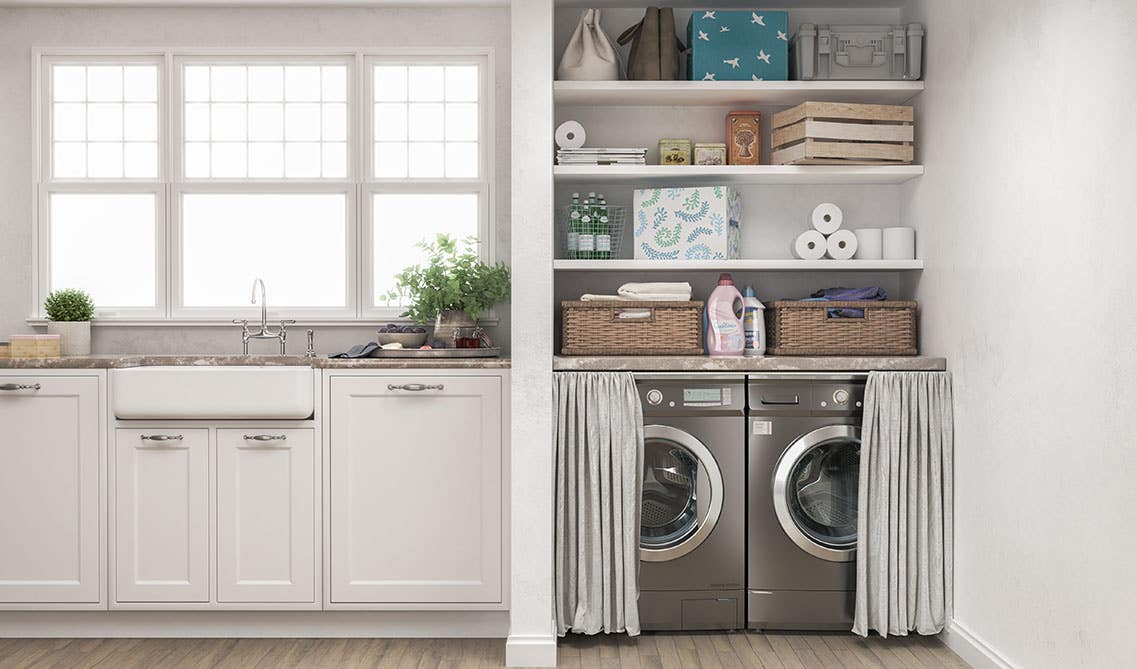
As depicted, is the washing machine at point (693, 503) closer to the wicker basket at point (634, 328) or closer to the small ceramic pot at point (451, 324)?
the wicker basket at point (634, 328)

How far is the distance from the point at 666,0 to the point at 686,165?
75cm

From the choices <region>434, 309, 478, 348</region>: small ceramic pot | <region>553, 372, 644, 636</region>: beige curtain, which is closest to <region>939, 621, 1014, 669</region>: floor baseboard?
<region>553, 372, 644, 636</region>: beige curtain

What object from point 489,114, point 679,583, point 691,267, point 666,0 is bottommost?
point 679,583

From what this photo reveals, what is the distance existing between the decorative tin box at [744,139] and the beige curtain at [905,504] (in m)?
1.00

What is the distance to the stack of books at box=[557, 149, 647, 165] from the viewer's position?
3.42m

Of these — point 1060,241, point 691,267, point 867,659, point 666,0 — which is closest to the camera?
point 1060,241

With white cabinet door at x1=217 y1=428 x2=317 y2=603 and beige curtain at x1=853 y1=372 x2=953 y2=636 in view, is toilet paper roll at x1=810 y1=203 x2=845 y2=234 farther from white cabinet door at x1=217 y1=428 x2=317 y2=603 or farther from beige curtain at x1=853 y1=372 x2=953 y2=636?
white cabinet door at x1=217 y1=428 x2=317 y2=603

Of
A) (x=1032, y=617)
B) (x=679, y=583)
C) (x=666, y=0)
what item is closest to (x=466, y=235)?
(x=666, y=0)

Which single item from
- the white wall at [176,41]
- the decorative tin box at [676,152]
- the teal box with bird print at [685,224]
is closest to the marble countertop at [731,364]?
the teal box with bird print at [685,224]

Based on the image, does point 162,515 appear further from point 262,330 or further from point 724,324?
point 724,324

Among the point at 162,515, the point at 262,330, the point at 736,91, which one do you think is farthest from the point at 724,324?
the point at 162,515

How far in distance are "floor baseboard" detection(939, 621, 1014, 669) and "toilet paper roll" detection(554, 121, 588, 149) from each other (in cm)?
226

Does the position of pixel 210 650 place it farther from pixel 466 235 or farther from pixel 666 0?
pixel 666 0

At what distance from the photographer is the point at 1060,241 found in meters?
2.52
